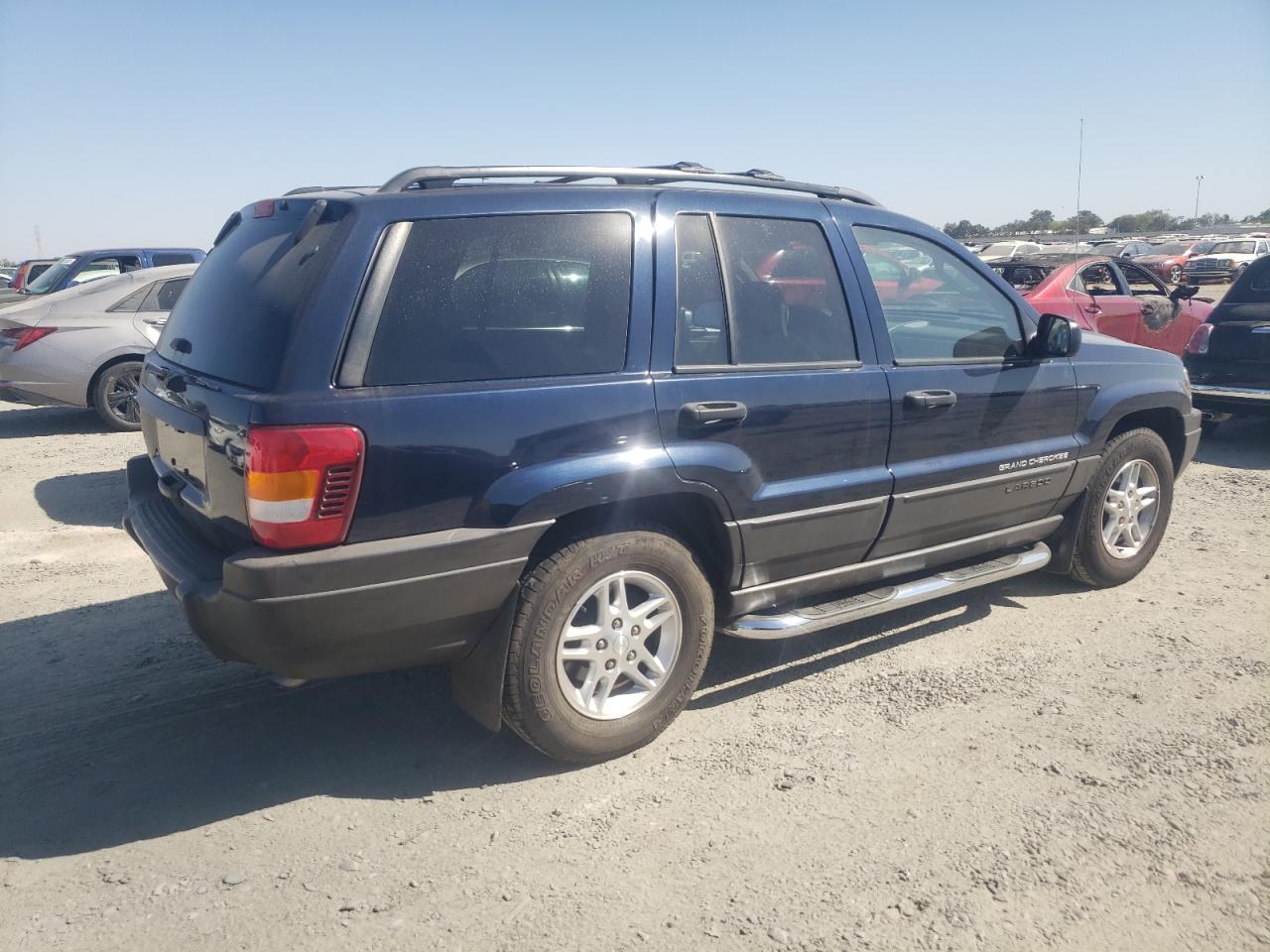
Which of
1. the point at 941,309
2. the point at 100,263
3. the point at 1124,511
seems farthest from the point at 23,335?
the point at 1124,511

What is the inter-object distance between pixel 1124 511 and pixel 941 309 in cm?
161

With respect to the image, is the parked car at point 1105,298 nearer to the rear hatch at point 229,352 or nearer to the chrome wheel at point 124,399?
the rear hatch at point 229,352

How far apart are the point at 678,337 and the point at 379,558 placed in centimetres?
130

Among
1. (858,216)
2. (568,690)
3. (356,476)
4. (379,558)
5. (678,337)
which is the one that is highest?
(858,216)

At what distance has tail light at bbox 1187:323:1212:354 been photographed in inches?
347

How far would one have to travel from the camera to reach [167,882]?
2.84 m

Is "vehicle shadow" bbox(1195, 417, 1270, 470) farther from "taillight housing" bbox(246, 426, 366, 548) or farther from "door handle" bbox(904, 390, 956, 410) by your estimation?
"taillight housing" bbox(246, 426, 366, 548)

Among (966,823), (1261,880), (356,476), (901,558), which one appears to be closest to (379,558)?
(356,476)

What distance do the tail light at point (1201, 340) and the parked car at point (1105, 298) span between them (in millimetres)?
948

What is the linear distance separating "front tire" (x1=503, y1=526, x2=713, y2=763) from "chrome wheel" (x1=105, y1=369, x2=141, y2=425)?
25.2 ft

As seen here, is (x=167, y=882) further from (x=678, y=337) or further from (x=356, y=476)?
(x=678, y=337)

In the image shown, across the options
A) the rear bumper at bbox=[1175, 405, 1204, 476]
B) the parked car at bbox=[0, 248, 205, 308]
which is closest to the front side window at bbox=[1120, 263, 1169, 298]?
the rear bumper at bbox=[1175, 405, 1204, 476]

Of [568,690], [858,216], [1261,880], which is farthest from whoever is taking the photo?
[858,216]

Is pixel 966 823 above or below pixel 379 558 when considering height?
below
